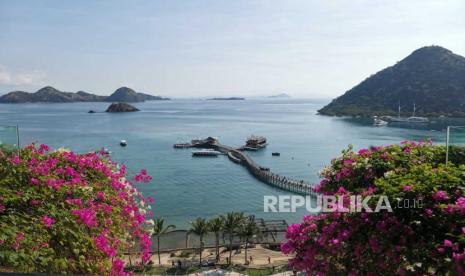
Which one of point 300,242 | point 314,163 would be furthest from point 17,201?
point 314,163

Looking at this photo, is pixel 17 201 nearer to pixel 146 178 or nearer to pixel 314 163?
pixel 146 178

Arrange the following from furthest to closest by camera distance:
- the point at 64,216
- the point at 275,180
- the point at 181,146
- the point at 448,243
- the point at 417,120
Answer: the point at 417,120 < the point at 181,146 < the point at 275,180 < the point at 64,216 < the point at 448,243

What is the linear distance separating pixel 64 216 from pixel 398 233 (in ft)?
14.8

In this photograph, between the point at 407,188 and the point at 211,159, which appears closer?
the point at 407,188

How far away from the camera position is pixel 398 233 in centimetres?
509

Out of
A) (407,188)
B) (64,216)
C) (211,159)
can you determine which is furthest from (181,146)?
(407,188)

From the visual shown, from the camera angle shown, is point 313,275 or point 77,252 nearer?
point 77,252

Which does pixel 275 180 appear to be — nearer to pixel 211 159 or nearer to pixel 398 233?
pixel 211 159

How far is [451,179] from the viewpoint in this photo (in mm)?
5656

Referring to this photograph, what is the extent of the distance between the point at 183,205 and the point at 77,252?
126 ft

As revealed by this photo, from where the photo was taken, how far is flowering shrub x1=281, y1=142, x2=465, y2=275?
15.4 feet

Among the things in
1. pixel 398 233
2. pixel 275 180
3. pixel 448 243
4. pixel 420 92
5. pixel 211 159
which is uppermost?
pixel 420 92

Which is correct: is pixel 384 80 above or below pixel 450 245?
above

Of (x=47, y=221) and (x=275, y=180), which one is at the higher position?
(x=47, y=221)
